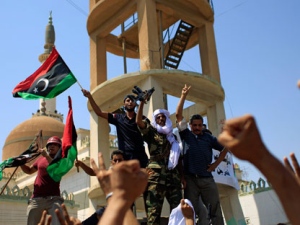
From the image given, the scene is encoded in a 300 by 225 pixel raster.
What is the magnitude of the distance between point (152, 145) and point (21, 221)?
31.1 feet

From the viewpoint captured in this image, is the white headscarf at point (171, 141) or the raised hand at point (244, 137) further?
the white headscarf at point (171, 141)

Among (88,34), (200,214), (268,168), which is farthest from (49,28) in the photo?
Result: (268,168)

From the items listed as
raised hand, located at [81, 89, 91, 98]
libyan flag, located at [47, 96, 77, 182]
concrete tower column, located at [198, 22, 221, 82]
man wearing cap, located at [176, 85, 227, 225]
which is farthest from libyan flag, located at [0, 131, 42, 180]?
concrete tower column, located at [198, 22, 221, 82]

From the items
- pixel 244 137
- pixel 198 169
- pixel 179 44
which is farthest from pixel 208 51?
pixel 244 137

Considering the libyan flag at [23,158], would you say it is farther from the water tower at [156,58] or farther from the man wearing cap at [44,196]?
the water tower at [156,58]

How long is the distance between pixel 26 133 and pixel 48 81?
24.3 metres

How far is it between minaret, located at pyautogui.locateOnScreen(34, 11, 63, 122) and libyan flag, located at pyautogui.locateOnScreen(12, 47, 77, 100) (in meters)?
27.2

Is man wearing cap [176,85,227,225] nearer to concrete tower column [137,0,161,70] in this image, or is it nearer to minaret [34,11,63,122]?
concrete tower column [137,0,161,70]

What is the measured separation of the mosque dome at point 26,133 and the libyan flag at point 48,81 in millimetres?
22267

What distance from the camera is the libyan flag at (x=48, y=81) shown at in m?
7.37

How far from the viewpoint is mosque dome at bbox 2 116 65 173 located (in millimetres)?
30000

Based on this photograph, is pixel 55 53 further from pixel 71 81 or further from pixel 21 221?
pixel 21 221

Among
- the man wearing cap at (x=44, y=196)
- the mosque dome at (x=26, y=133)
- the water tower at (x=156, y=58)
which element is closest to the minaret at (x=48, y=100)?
the mosque dome at (x=26, y=133)

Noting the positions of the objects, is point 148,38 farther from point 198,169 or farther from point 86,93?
point 198,169
